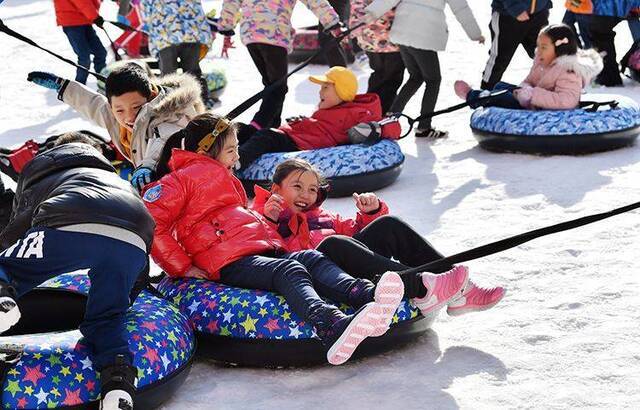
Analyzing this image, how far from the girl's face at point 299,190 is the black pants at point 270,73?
3061mm

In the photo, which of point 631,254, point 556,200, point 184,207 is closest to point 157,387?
point 184,207

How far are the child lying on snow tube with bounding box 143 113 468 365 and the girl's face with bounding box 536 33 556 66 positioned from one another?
3.63 metres

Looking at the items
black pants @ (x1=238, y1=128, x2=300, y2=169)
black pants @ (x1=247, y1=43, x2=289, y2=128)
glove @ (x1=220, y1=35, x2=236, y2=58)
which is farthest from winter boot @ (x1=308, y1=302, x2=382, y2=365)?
glove @ (x1=220, y1=35, x2=236, y2=58)

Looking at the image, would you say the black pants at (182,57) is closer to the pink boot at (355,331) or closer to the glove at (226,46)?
the glove at (226,46)

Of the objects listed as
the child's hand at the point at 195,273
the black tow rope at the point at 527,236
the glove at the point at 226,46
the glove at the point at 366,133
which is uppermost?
Answer: the black tow rope at the point at 527,236

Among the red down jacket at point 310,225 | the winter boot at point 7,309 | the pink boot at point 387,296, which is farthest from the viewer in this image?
the red down jacket at point 310,225

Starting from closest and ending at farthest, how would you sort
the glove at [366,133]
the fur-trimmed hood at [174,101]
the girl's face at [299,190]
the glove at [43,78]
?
the girl's face at [299,190], the fur-trimmed hood at [174,101], the glove at [43,78], the glove at [366,133]

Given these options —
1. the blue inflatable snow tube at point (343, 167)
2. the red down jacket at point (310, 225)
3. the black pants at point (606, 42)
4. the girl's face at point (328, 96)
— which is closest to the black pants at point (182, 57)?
the girl's face at point (328, 96)

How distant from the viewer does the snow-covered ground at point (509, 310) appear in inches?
147

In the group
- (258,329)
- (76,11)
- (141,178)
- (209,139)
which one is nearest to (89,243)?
(258,329)

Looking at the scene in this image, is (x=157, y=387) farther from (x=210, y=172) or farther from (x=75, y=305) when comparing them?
(x=210, y=172)

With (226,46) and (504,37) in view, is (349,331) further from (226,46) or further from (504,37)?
(226,46)

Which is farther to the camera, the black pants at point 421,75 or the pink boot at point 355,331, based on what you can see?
the black pants at point 421,75

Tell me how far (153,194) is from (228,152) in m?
0.38
